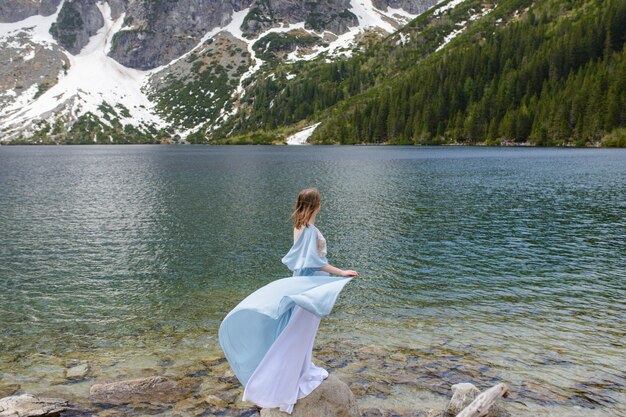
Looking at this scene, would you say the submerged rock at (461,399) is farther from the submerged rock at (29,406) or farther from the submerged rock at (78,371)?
the submerged rock at (78,371)

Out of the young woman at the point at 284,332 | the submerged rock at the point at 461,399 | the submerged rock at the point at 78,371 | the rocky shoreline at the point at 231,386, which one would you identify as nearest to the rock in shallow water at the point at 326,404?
the young woman at the point at 284,332

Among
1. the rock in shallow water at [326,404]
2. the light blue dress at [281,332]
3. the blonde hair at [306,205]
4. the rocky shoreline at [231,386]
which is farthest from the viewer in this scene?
the rocky shoreline at [231,386]

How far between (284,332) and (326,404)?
1.99 metres

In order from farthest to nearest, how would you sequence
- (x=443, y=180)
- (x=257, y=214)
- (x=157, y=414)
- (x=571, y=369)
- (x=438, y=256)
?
(x=443, y=180) → (x=257, y=214) → (x=438, y=256) → (x=571, y=369) → (x=157, y=414)

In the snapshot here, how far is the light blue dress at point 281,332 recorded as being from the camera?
8414 millimetres

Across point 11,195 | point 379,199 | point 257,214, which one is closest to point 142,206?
point 257,214

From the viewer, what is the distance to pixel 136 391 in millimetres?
12102

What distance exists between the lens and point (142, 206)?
48656 millimetres

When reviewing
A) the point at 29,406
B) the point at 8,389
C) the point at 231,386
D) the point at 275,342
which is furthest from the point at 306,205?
the point at 8,389

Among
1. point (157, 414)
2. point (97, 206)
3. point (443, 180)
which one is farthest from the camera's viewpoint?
point (443, 180)

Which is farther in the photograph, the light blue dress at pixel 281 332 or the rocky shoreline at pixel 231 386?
the rocky shoreline at pixel 231 386

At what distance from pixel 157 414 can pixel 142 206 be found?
40.5 metres

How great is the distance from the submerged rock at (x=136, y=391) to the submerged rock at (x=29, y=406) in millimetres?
1000

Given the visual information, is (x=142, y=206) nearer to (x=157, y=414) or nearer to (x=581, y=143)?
(x=157, y=414)
